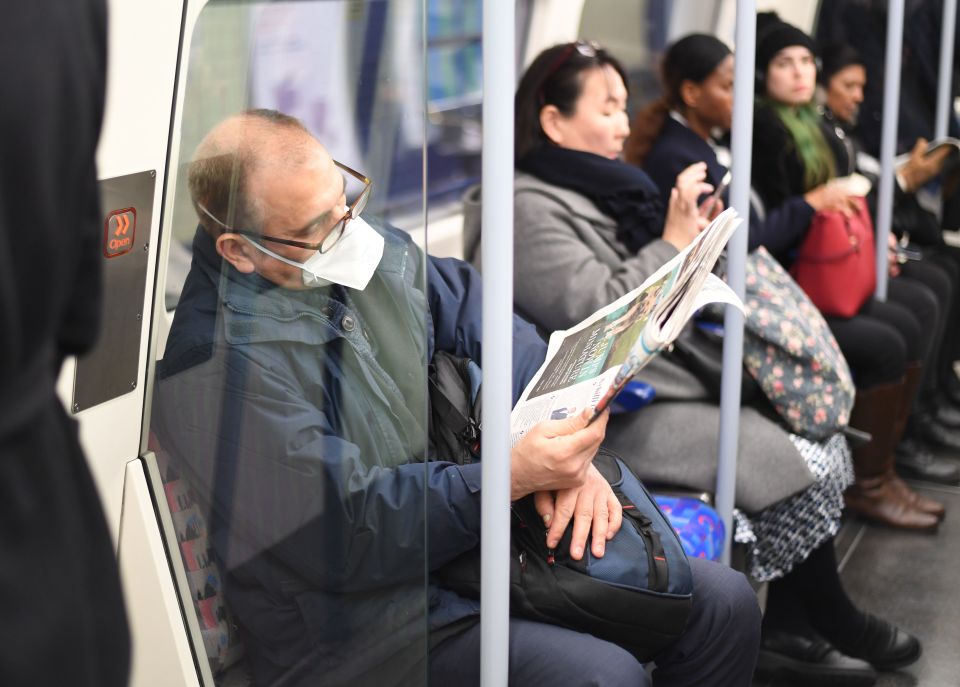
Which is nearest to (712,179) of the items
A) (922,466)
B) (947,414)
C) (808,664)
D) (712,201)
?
(712,201)

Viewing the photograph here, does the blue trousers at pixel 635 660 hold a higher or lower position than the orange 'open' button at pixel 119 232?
lower

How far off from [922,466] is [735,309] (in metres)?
1.78

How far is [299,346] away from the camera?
1.64 m

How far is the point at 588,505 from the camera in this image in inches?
75.0

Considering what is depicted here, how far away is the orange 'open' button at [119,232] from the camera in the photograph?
65.1 inches

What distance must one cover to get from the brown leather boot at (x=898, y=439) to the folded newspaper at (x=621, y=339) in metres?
2.02

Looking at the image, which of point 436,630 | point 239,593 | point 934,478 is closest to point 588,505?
point 436,630

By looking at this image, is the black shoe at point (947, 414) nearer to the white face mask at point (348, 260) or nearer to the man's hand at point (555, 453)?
the man's hand at point (555, 453)

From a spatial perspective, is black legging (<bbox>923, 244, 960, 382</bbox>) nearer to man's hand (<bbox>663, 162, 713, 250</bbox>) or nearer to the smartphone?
the smartphone

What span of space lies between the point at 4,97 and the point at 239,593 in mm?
1070

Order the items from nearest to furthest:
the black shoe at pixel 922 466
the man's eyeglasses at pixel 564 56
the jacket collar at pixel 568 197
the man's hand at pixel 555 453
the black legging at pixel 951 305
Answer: the man's hand at pixel 555 453
the jacket collar at pixel 568 197
the man's eyeglasses at pixel 564 56
the black shoe at pixel 922 466
the black legging at pixel 951 305

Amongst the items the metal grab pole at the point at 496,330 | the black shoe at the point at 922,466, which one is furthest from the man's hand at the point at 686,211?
the black shoe at the point at 922,466

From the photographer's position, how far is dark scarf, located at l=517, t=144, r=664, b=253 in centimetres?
278

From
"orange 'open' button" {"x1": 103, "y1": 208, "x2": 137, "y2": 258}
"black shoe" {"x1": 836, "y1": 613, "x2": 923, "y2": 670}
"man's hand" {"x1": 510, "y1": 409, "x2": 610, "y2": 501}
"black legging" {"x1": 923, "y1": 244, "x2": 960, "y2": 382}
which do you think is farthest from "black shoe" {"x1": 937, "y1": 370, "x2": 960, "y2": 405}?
"orange 'open' button" {"x1": 103, "y1": 208, "x2": 137, "y2": 258}
